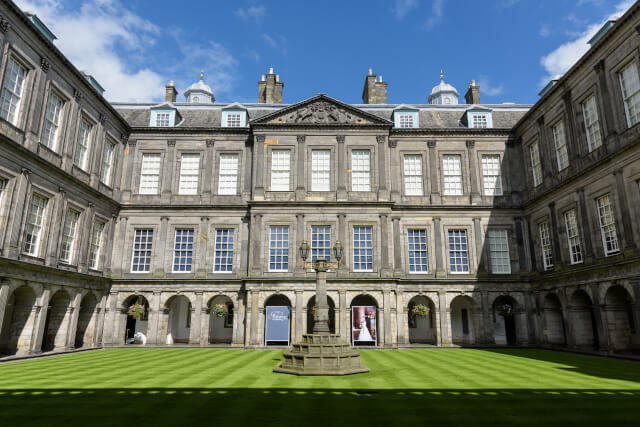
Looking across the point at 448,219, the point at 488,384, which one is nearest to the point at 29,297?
the point at 488,384

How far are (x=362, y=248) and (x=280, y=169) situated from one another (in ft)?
26.0

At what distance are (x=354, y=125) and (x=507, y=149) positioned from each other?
1151 centimetres

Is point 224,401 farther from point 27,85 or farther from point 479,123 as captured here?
point 479,123

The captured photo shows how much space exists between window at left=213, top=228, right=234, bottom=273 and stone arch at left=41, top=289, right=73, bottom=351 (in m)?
8.88

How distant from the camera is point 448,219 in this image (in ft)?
95.9

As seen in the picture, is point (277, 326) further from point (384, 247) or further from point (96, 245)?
point (96, 245)

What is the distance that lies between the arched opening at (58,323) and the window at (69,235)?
2.08m

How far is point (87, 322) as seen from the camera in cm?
2588

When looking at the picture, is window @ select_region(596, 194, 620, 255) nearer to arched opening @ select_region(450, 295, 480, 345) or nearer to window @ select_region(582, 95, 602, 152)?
window @ select_region(582, 95, 602, 152)

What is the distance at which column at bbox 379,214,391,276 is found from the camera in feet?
88.0

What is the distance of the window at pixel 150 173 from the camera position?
29906 millimetres

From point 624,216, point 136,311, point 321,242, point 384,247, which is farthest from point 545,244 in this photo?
point 136,311

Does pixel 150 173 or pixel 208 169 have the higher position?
pixel 208 169

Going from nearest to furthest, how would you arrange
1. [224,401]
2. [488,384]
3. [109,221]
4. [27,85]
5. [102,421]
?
[102,421], [224,401], [488,384], [27,85], [109,221]
